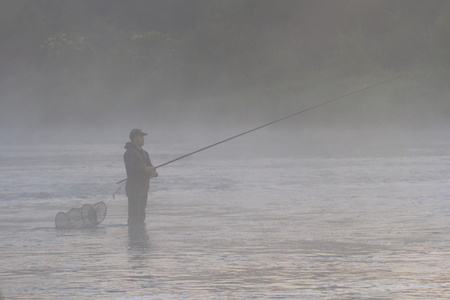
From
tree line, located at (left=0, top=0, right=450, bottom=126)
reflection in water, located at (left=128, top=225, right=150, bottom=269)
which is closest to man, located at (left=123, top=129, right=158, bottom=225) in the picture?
reflection in water, located at (left=128, top=225, right=150, bottom=269)

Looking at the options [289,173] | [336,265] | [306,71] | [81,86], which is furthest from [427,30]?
[336,265]

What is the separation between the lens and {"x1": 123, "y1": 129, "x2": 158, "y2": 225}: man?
1134 centimetres

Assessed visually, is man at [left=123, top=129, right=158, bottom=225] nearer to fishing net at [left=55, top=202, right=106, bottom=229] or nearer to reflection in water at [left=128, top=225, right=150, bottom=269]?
reflection in water at [left=128, top=225, right=150, bottom=269]

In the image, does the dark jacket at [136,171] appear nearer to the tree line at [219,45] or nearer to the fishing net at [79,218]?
the fishing net at [79,218]

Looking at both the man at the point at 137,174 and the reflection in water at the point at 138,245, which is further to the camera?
the man at the point at 137,174

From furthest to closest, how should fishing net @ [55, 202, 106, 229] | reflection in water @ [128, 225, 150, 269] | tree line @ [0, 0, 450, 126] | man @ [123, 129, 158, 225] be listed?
tree line @ [0, 0, 450, 126]
fishing net @ [55, 202, 106, 229]
man @ [123, 129, 158, 225]
reflection in water @ [128, 225, 150, 269]

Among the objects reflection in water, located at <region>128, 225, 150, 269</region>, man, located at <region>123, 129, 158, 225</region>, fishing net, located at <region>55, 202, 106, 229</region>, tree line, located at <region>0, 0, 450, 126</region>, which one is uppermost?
tree line, located at <region>0, 0, 450, 126</region>

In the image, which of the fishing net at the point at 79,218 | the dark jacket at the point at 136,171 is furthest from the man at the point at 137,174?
the fishing net at the point at 79,218

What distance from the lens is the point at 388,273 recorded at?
812cm

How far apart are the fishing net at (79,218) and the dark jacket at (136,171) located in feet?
1.79

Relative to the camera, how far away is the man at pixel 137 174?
1134 cm

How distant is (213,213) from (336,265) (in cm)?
474

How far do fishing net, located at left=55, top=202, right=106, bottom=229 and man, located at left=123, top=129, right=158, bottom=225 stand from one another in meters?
0.43

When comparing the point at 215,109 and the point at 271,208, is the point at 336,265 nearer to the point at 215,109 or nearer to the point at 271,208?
the point at 271,208
